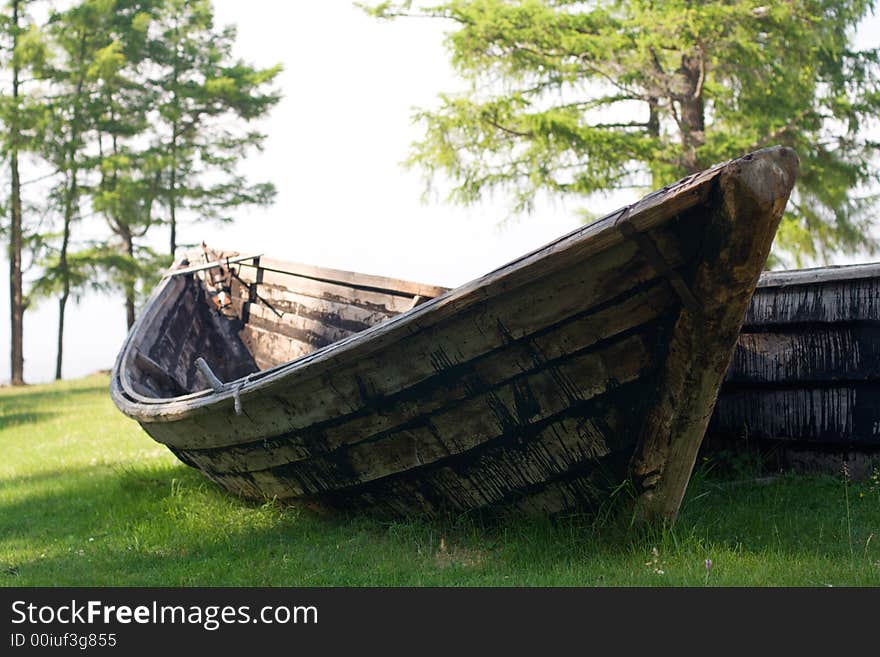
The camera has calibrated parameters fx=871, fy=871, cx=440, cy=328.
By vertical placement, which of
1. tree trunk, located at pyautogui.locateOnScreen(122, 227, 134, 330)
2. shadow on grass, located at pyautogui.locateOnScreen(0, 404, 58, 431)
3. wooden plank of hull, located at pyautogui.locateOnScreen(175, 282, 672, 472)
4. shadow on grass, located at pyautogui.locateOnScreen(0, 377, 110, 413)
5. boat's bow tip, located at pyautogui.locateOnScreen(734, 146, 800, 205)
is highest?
tree trunk, located at pyautogui.locateOnScreen(122, 227, 134, 330)

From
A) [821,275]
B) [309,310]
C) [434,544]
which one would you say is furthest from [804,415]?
[309,310]

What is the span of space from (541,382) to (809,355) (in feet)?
6.66

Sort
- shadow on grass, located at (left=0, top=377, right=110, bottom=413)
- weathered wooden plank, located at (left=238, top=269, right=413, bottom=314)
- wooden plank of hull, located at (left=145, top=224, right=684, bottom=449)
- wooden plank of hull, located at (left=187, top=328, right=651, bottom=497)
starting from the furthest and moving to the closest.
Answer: shadow on grass, located at (left=0, top=377, right=110, bottom=413) < weathered wooden plank, located at (left=238, top=269, right=413, bottom=314) < wooden plank of hull, located at (left=187, top=328, right=651, bottom=497) < wooden plank of hull, located at (left=145, top=224, right=684, bottom=449)

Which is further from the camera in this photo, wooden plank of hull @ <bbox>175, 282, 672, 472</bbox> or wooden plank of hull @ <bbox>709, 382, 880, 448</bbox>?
wooden plank of hull @ <bbox>709, 382, 880, 448</bbox>

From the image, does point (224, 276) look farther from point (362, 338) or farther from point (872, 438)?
point (872, 438)

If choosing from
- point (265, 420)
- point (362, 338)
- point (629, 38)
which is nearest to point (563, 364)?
point (362, 338)

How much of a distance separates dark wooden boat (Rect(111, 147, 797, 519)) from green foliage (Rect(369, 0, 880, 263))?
10985 mm

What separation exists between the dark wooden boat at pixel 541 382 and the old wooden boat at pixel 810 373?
1505 millimetres

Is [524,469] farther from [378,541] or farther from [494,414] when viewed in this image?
[378,541]

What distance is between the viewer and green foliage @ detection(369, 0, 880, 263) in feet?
45.3

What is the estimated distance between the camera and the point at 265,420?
3.94 metres

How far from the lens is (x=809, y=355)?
462cm

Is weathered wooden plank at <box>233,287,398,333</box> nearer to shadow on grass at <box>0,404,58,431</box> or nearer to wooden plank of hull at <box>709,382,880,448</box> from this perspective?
wooden plank of hull at <box>709,382,880,448</box>

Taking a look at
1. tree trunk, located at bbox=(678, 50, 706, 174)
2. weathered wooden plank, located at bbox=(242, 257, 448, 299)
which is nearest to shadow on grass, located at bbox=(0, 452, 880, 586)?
weathered wooden plank, located at bbox=(242, 257, 448, 299)
